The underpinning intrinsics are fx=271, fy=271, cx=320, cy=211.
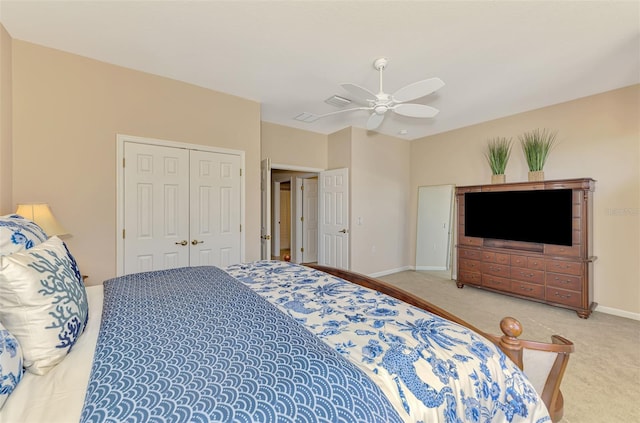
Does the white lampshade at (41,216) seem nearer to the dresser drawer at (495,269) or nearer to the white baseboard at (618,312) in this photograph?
the dresser drawer at (495,269)

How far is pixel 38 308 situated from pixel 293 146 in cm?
411

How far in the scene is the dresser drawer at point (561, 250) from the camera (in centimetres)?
323

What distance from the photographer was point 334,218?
497cm

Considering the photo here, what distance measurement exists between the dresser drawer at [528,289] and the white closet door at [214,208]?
3.74 meters

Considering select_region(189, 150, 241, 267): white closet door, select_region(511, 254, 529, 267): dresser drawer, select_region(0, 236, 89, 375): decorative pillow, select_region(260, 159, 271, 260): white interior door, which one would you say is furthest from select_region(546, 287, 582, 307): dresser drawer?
select_region(0, 236, 89, 375): decorative pillow

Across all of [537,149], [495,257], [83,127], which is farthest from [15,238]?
[537,149]

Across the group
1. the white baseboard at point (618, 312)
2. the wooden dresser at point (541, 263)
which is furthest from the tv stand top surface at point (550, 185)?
the white baseboard at point (618, 312)

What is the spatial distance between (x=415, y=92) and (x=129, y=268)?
3.30 meters

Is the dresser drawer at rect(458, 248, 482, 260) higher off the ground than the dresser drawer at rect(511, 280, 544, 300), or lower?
higher

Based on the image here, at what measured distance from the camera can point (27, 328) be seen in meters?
0.88

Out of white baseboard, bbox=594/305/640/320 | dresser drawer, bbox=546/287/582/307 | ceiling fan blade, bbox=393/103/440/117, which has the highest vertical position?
ceiling fan blade, bbox=393/103/440/117

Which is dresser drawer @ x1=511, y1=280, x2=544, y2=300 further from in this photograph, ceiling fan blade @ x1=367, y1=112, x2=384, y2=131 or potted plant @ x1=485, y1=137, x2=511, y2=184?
ceiling fan blade @ x1=367, y1=112, x2=384, y2=131

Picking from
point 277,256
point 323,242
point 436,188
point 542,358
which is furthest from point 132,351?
point 277,256

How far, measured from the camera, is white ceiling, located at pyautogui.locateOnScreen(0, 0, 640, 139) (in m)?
1.96
